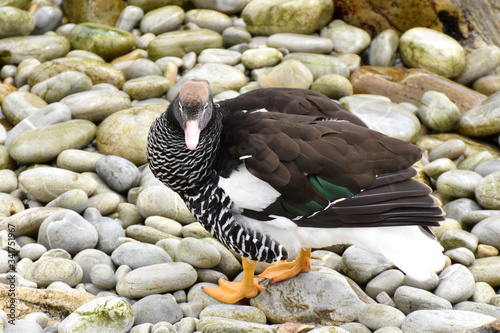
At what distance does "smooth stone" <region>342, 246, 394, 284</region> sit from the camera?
4.44 metres

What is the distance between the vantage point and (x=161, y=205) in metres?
4.96

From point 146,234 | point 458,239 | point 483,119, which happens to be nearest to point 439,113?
point 483,119

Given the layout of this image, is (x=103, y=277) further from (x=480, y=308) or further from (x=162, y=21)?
(x=162, y=21)

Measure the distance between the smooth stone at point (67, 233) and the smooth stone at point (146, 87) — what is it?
235 cm

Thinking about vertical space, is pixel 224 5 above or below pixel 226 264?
above

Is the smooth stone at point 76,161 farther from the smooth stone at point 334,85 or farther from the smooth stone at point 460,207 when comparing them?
the smooth stone at point 460,207

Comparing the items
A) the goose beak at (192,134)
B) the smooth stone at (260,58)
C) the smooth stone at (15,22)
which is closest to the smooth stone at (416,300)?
the goose beak at (192,134)

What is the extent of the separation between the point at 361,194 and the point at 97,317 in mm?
1745

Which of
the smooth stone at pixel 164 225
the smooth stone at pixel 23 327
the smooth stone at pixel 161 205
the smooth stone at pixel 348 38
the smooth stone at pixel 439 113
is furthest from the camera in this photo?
the smooth stone at pixel 348 38

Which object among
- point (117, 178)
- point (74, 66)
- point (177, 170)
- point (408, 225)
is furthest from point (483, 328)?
point (74, 66)

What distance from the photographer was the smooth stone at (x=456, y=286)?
4133mm

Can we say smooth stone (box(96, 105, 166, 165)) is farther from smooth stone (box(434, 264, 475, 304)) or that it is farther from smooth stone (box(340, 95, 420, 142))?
smooth stone (box(434, 264, 475, 304))

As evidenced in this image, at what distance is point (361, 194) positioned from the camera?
3.69 metres

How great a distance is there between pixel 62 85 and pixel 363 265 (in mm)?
3831
